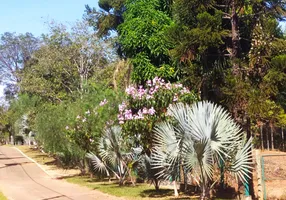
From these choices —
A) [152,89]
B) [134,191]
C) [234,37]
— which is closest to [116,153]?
[134,191]

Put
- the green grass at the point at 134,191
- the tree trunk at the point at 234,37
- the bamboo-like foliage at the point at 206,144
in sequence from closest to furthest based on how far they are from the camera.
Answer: the bamboo-like foliage at the point at 206,144
the tree trunk at the point at 234,37
the green grass at the point at 134,191

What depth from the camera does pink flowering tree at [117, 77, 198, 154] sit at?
11797mm

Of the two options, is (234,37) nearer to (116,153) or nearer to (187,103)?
(187,103)

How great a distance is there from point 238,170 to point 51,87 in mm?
28940

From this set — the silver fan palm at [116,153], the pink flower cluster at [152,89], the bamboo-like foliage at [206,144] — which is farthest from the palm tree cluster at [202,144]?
the silver fan palm at [116,153]

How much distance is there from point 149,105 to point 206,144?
3.05 m

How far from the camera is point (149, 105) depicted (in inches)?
472

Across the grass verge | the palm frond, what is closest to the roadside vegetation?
the palm frond

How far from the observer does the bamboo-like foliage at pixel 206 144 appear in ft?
30.8

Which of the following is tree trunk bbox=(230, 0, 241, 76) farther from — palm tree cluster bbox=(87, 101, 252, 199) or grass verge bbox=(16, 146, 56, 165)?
grass verge bbox=(16, 146, 56, 165)

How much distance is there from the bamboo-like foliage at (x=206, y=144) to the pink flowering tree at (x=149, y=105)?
149 cm

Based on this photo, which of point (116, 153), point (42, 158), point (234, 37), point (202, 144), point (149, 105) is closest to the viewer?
point (202, 144)

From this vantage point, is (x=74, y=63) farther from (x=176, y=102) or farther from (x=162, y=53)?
(x=176, y=102)

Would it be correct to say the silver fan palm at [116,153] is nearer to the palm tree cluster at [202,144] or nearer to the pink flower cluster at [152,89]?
the pink flower cluster at [152,89]
